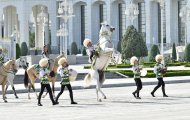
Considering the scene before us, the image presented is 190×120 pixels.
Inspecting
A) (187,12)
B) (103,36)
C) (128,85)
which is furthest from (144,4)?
(103,36)

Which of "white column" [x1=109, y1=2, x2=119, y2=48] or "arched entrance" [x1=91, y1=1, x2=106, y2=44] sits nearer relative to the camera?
"white column" [x1=109, y1=2, x2=119, y2=48]

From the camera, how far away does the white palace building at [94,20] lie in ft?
224

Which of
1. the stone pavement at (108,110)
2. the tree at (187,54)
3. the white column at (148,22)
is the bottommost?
the stone pavement at (108,110)

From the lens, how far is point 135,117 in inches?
501

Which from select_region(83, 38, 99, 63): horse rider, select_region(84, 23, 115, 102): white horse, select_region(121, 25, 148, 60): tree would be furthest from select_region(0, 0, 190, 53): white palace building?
select_region(83, 38, 99, 63): horse rider

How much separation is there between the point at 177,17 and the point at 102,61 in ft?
170

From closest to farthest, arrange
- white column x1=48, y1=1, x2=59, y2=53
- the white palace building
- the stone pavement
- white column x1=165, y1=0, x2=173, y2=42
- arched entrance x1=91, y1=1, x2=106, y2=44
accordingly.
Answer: the stone pavement → white column x1=165, y1=0, x2=173, y2=42 → the white palace building → white column x1=48, y1=1, x2=59, y2=53 → arched entrance x1=91, y1=1, x2=106, y2=44

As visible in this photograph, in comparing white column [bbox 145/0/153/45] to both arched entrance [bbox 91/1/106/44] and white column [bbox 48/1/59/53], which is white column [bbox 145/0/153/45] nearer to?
arched entrance [bbox 91/1/106/44]

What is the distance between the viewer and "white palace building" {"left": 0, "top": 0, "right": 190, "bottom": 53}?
68375mm

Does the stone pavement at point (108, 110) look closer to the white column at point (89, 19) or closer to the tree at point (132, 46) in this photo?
the tree at point (132, 46)

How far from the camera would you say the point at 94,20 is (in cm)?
7469

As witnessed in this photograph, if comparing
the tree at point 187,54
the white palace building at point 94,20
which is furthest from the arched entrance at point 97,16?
the tree at point 187,54

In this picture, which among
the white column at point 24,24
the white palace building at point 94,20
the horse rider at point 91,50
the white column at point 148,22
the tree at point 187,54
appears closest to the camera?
the horse rider at point 91,50

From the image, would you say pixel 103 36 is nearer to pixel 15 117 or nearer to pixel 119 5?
pixel 15 117
